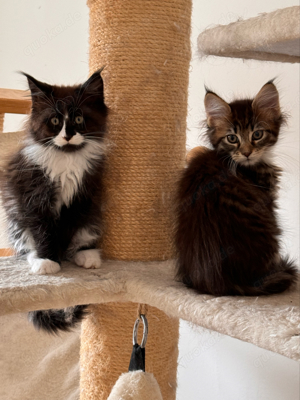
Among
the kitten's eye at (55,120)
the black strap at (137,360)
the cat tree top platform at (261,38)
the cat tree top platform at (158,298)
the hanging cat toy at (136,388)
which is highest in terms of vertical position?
the cat tree top platform at (261,38)

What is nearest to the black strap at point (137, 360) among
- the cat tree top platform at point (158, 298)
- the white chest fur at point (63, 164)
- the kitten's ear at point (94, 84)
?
the cat tree top platform at point (158, 298)

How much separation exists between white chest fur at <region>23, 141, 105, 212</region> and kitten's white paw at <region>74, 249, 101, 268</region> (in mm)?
148

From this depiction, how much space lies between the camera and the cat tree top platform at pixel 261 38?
2.98 ft

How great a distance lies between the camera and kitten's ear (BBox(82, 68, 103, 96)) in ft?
4.15

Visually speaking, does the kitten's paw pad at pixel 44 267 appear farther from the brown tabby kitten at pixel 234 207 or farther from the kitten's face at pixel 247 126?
the kitten's face at pixel 247 126

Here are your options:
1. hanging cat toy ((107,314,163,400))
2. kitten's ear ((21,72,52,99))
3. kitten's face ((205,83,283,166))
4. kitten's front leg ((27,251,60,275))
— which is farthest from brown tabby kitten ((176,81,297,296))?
kitten's ear ((21,72,52,99))

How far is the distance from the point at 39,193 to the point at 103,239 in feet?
0.90

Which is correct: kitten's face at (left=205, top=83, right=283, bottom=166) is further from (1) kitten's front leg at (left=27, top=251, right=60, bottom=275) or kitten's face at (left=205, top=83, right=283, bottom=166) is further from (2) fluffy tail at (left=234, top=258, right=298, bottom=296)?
(1) kitten's front leg at (left=27, top=251, right=60, bottom=275)

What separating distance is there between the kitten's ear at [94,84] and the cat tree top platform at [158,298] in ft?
1.67

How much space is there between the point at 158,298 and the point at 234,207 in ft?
0.92

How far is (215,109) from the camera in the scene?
3.87 feet

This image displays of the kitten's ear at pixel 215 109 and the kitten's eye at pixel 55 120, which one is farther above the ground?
the kitten's ear at pixel 215 109

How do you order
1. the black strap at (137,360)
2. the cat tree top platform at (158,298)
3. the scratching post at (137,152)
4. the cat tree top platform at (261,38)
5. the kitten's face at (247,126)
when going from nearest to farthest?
the cat tree top platform at (158,298), the cat tree top platform at (261,38), the black strap at (137,360), the kitten's face at (247,126), the scratching post at (137,152)

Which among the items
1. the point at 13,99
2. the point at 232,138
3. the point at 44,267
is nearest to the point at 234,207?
the point at 232,138
